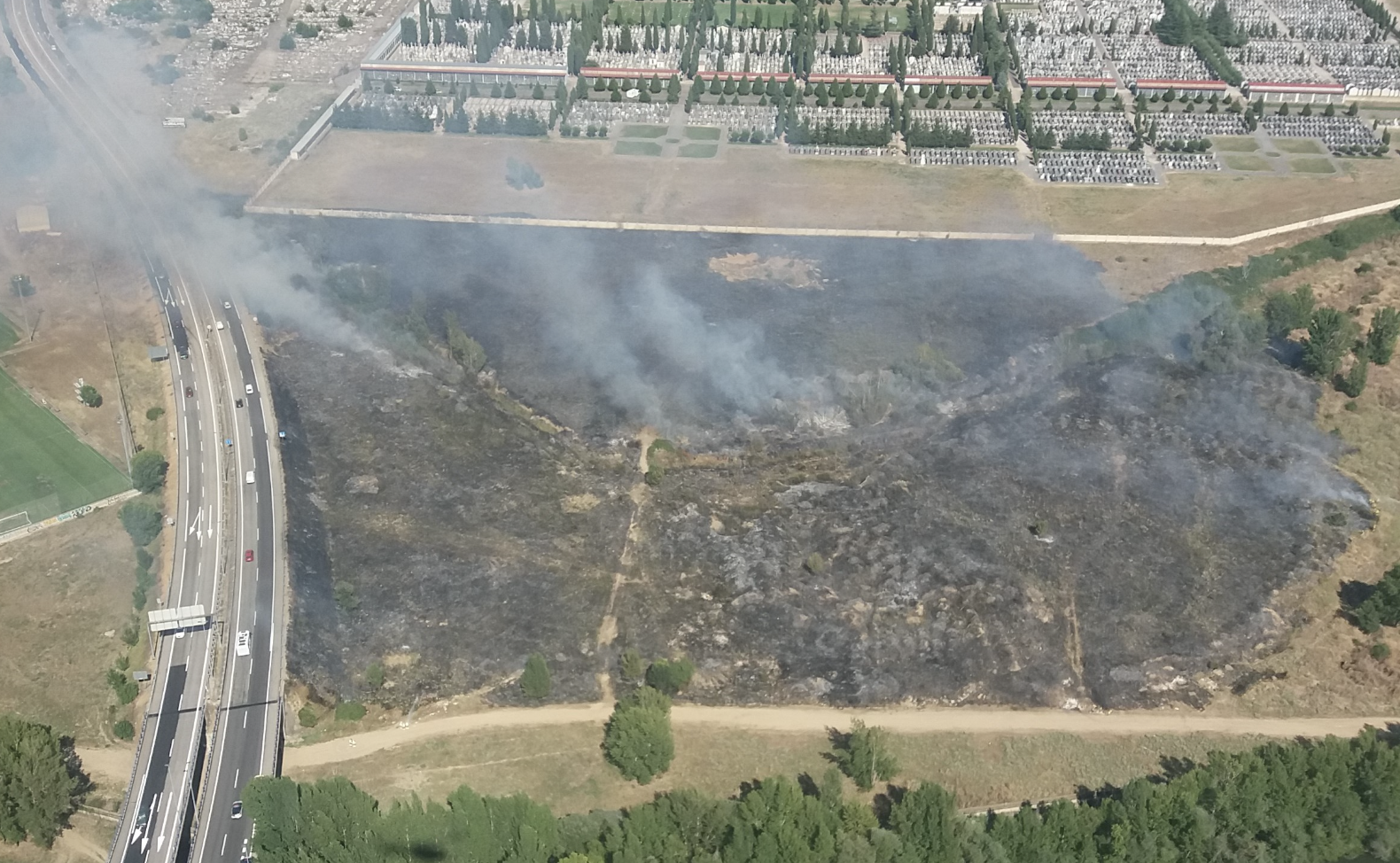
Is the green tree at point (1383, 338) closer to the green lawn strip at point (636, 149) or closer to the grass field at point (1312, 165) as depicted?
the grass field at point (1312, 165)

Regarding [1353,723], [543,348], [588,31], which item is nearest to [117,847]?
[543,348]

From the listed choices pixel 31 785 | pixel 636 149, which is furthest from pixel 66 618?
pixel 636 149

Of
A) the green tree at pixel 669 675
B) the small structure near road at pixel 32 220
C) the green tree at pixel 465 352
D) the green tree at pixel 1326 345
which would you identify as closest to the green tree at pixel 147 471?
the green tree at pixel 465 352

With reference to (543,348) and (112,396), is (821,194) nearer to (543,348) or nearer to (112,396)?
(543,348)

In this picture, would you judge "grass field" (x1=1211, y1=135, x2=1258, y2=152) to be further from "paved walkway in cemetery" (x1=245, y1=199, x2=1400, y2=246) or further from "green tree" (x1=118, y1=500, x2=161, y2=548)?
"green tree" (x1=118, y1=500, x2=161, y2=548)

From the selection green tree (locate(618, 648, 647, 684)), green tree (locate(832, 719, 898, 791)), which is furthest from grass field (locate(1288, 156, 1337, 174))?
green tree (locate(618, 648, 647, 684))
